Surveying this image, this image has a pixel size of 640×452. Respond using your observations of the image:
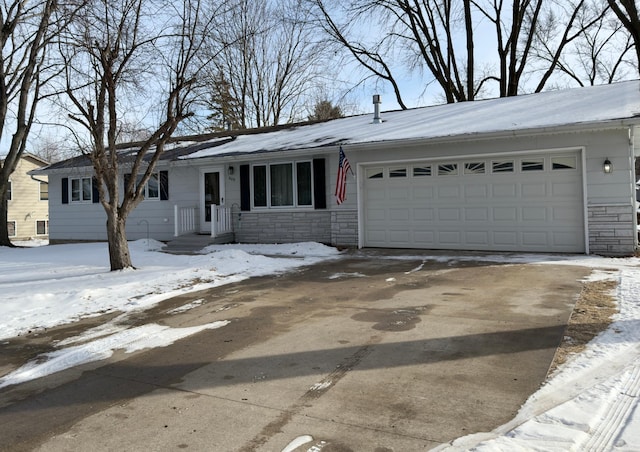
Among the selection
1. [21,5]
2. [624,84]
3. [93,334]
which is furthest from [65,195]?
[624,84]

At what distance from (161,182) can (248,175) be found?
3379 millimetres

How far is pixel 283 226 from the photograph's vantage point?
13.5 m

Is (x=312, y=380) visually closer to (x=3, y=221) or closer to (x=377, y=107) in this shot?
(x=377, y=107)

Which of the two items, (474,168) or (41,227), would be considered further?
(41,227)

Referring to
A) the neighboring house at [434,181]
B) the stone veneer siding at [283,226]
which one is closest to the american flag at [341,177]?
the neighboring house at [434,181]

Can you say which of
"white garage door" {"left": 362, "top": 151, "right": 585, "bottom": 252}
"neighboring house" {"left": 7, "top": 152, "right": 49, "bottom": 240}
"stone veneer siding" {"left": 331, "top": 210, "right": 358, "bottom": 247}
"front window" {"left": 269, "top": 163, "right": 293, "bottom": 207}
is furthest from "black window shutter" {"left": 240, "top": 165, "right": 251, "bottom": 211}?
"neighboring house" {"left": 7, "top": 152, "right": 49, "bottom": 240}

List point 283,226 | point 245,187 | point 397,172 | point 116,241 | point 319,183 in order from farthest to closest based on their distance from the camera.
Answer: point 245,187 → point 283,226 → point 319,183 → point 397,172 → point 116,241

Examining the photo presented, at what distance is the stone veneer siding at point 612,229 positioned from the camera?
955cm

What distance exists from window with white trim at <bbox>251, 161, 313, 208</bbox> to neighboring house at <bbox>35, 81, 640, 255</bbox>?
0.03 m

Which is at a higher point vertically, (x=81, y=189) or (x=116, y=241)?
(x=81, y=189)

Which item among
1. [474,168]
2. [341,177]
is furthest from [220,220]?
[474,168]

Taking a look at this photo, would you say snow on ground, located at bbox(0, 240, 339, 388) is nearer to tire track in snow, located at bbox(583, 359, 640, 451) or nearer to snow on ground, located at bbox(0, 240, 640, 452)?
snow on ground, located at bbox(0, 240, 640, 452)

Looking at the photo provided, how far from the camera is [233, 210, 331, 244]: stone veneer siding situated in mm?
12969

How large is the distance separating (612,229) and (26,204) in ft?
100
